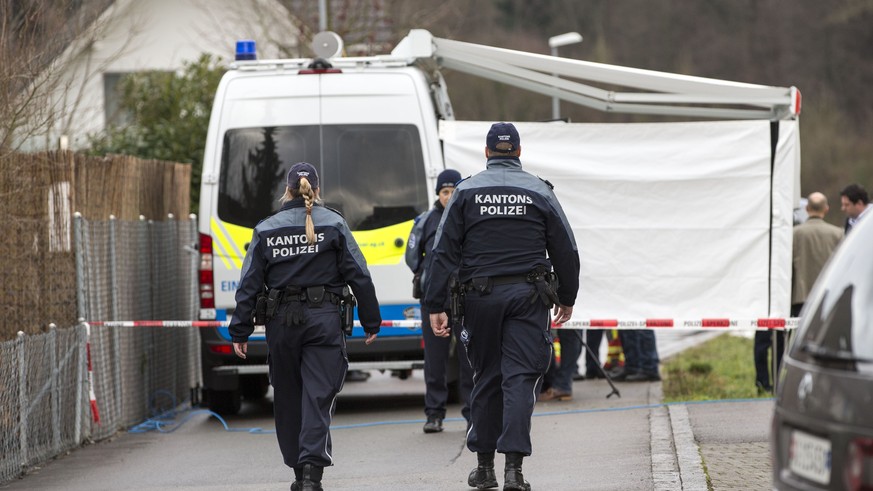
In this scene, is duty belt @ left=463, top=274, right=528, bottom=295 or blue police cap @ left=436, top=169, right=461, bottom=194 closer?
duty belt @ left=463, top=274, right=528, bottom=295

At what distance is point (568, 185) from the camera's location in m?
10.9

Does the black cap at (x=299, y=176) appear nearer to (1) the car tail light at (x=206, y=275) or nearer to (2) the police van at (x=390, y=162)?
(2) the police van at (x=390, y=162)

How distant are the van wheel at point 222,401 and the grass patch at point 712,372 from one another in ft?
12.0

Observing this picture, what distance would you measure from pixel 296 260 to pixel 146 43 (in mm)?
22441

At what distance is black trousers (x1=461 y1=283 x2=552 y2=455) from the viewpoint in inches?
271

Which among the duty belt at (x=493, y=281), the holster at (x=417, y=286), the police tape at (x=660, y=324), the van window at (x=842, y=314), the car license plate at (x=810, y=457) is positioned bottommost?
the police tape at (x=660, y=324)

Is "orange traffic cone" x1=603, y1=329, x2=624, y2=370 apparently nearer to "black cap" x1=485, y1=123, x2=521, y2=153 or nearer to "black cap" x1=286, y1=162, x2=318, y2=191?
"black cap" x1=485, y1=123, x2=521, y2=153

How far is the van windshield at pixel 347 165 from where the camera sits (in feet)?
34.8

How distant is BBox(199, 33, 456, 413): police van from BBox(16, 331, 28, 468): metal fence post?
217 centimetres

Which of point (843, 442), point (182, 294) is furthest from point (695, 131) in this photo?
point (843, 442)

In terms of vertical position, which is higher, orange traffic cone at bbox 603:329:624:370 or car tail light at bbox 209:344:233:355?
car tail light at bbox 209:344:233:355

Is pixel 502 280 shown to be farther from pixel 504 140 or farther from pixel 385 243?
pixel 385 243

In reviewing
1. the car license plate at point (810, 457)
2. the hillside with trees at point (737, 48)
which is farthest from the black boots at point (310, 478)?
the hillside with trees at point (737, 48)

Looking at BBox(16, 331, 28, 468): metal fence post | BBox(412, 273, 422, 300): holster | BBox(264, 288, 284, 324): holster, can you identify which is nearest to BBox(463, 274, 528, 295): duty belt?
BBox(264, 288, 284, 324): holster
